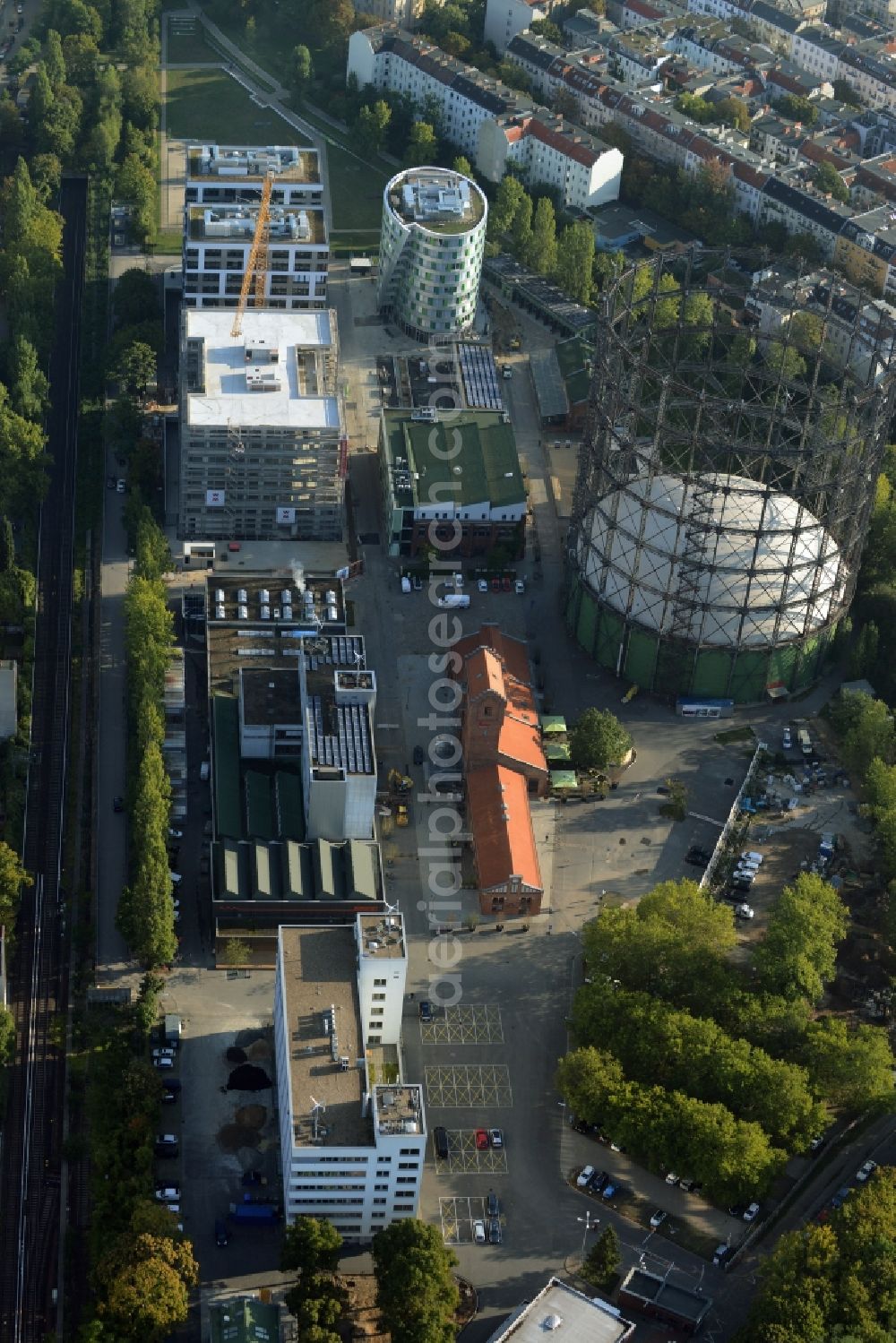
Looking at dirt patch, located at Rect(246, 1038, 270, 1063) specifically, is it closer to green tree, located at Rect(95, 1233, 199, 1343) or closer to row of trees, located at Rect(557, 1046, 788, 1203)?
green tree, located at Rect(95, 1233, 199, 1343)

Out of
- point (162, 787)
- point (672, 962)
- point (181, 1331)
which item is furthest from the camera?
point (162, 787)

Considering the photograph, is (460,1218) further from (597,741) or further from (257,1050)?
(597,741)

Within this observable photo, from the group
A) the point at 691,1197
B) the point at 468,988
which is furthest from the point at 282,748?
the point at 691,1197

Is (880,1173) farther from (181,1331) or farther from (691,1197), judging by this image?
(181,1331)

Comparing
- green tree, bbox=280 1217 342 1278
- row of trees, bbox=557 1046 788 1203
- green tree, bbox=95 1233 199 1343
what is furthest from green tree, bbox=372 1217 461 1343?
row of trees, bbox=557 1046 788 1203

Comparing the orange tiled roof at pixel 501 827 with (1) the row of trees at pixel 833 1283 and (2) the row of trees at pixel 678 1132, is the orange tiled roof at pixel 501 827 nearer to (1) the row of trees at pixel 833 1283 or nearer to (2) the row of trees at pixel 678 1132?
(2) the row of trees at pixel 678 1132

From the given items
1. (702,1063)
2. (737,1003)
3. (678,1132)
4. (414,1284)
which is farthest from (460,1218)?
(737,1003)
